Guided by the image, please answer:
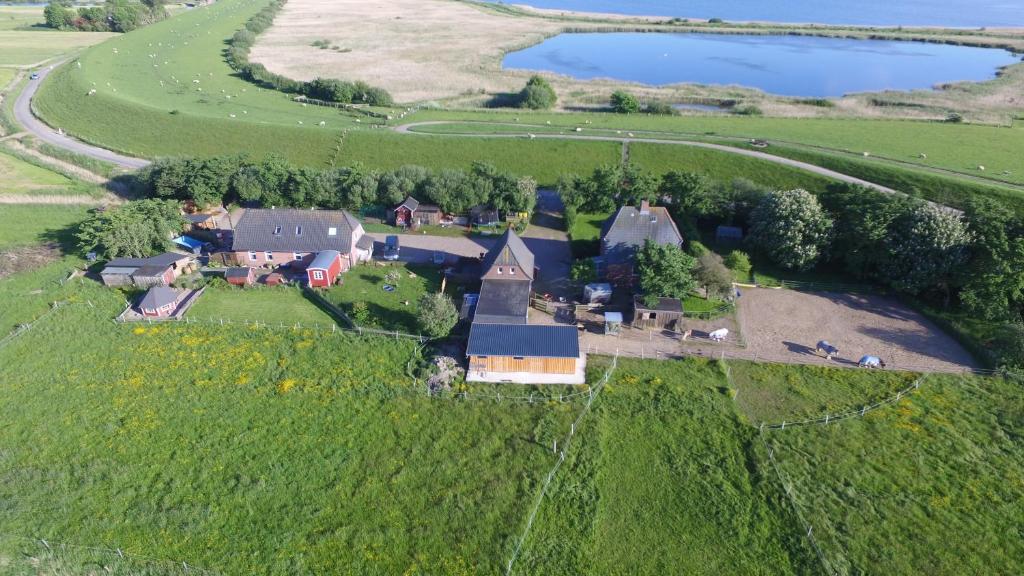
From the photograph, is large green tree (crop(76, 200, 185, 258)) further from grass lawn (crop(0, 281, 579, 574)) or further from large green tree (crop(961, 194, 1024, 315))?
large green tree (crop(961, 194, 1024, 315))

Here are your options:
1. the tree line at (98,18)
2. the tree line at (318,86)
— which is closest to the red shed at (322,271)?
the tree line at (318,86)

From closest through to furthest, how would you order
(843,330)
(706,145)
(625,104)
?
(843,330) < (706,145) < (625,104)

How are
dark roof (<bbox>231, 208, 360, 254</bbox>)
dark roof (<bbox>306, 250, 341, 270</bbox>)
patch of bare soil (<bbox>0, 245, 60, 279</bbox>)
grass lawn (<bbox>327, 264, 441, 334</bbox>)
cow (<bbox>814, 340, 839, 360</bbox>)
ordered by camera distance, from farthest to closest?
dark roof (<bbox>231, 208, 360, 254</bbox>), patch of bare soil (<bbox>0, 245, 60, 279</bbox>), dark roof (<bbox>306, 250, 341, 270</bbox>), grass lawn (<bbox>327, 264, 441, 334</bbox>), cow (<bbox>814, 340, 839, 360</bbox>)

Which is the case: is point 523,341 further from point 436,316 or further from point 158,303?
point 158,303

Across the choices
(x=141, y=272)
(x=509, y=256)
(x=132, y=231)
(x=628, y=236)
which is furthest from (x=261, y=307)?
(x=628, y=236)

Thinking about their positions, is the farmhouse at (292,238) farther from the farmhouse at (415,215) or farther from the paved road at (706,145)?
the paved road at (706,145)

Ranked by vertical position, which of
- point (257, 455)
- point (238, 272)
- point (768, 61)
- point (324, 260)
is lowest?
point (257, 455)

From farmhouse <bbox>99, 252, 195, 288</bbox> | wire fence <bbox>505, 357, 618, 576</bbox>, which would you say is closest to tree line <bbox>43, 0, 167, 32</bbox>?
farmhouse <bbox>99, 252, 195, 288</bbox>
